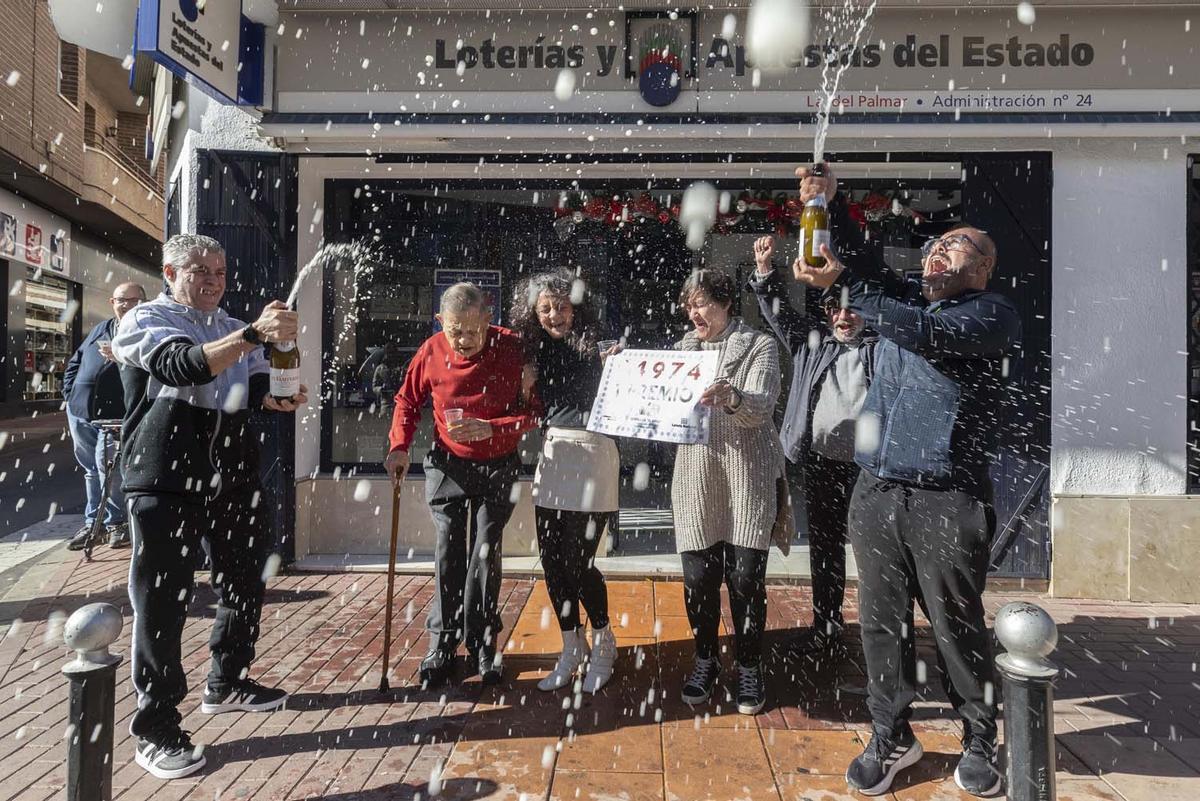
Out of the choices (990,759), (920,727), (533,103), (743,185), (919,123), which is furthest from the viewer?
(743,185)

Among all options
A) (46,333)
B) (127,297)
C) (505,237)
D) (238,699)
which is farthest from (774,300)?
(46,333)

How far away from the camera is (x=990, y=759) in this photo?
2918 mm

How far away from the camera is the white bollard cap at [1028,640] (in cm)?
201

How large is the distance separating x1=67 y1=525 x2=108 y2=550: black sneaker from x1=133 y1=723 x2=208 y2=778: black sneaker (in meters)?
4.08

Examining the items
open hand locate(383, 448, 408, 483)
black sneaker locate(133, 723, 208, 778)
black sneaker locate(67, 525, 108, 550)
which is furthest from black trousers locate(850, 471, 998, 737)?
black sneaker locate(67, 525, 108, 550)

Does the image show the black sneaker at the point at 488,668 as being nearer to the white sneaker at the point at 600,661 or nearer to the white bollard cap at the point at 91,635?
the white sneaker at the point at 600,661

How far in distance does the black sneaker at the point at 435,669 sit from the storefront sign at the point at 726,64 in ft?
12.5

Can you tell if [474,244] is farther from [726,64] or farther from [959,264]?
[959,264]

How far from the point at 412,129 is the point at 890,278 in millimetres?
3853

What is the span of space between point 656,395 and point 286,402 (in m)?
1.59

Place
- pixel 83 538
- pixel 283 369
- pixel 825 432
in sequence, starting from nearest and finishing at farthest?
pixel 283 369 → pixel 825 432 → pixel 83 538

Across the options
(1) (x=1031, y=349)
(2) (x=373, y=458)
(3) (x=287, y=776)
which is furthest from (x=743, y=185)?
(3) (x=287, y=776)

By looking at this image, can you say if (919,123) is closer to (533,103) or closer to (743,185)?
(743,185)

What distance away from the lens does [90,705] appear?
2.09 meters
